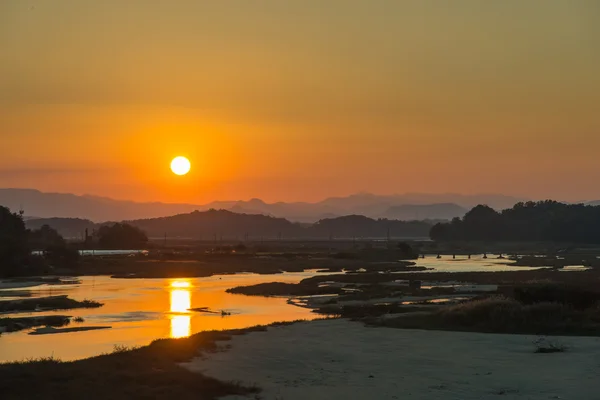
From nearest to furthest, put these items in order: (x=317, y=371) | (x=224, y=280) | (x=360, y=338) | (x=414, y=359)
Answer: (x=317, y=371) < (x=414, y=359) < (x=360, y=338) < (x=224, y=280)

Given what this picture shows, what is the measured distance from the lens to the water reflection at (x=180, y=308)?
43525mm

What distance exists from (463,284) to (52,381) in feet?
204

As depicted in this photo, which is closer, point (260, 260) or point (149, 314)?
point (149, 314)

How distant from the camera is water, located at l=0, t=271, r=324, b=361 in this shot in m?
37.0

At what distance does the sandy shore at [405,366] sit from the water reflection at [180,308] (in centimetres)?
1049

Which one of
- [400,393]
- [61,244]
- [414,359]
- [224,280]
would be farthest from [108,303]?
[61,244]

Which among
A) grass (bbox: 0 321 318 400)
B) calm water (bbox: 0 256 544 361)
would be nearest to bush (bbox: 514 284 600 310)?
calm water (bbox: 0 256 544 361)

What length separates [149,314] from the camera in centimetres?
5334

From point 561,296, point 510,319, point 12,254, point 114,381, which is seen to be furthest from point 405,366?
point 12,254

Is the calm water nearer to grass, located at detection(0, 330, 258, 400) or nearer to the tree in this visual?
grass, located at detection(0, 330, 258, 400)

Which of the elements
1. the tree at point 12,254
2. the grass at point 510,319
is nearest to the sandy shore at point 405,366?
the grass at point 510,319

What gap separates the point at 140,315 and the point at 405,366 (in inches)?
1230

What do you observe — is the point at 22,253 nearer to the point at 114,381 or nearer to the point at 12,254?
the point at 12,254

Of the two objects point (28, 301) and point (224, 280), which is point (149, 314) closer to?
point (28, 301)
